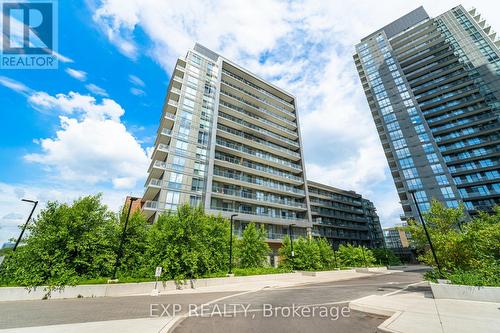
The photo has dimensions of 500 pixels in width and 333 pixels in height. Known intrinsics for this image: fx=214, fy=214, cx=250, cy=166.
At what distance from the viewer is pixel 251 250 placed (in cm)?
2822

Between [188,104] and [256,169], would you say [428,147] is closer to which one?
[256,169]

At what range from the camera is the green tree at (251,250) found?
27781 mm

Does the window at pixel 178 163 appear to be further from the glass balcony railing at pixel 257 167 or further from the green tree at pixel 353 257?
the green tree at pixel 353 257

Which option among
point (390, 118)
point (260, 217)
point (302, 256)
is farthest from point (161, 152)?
point (390, 118)

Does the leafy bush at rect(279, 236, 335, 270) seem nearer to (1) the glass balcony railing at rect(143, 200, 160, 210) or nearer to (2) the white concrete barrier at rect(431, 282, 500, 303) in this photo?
(1) the glass balcony railing at rect(143, 200, 160, 210)

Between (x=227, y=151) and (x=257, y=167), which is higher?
(x=227, y=151)

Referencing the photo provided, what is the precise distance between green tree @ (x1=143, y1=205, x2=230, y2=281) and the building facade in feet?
151

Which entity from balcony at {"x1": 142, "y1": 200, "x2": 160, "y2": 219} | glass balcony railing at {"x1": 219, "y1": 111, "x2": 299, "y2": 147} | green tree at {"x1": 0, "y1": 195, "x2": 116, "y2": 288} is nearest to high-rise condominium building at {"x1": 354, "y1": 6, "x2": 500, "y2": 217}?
glass balcony railing at {"x1": 219, "y1": 111, "x2": 299, "y2": 147}

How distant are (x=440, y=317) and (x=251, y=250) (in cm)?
2225

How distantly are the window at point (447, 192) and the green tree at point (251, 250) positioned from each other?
54064 mm

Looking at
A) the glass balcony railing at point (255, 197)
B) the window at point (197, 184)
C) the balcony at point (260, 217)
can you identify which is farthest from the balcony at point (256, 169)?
the balcony at point (260, 217)

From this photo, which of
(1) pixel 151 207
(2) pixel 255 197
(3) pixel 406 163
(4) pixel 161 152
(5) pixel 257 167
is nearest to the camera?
(1) pixel 151 207

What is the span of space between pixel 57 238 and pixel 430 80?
95787mm

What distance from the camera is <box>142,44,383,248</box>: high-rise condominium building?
35406mm
